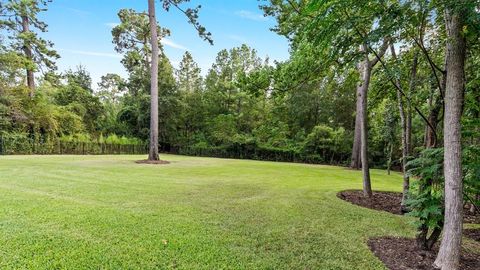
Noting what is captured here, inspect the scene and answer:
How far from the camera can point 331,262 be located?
276cm

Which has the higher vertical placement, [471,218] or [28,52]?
[28,52]

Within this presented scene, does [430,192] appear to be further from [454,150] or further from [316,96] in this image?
[316,96]

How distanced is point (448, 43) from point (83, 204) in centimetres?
517

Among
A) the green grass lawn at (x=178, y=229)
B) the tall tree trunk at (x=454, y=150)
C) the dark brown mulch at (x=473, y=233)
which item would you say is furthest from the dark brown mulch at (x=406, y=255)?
the dark brown mulch at (x=473, y=233)

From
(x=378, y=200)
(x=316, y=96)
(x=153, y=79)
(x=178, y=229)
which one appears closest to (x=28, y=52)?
(x=153, y=79)

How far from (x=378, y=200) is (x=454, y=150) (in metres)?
4.14

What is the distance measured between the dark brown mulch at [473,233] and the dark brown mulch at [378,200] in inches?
40.7

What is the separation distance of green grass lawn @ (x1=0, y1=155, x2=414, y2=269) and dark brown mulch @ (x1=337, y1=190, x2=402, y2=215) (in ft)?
1.51

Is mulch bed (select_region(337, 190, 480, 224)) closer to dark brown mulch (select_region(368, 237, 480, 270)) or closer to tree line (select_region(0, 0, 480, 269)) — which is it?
tree line (select_region(0, 0, 480, 269))

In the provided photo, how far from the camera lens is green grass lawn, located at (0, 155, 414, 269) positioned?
8.53 ft

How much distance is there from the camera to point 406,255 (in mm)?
3088

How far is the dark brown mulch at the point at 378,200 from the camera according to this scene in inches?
219

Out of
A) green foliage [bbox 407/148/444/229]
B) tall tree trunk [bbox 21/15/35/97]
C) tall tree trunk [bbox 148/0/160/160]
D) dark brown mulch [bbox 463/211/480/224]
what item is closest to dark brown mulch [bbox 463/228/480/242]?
dark brown mulch [bbox 463/211/480/224]

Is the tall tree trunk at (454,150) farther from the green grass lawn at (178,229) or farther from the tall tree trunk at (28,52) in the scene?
the tall tree trunk at (28,52)
